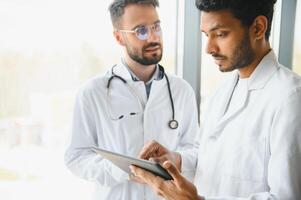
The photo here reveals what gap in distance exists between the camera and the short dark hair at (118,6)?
5.08 ft

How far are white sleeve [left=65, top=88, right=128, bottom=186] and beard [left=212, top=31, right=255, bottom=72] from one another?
0.68 m

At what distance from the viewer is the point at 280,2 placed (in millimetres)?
2203

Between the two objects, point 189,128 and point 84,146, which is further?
point 189,128

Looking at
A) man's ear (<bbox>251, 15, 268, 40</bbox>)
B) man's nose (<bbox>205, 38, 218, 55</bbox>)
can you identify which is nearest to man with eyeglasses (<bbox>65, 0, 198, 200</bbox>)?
man's nose (<bbox>205, 38, 218, 55</bbox>)

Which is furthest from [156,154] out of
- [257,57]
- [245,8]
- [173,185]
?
[245,8]

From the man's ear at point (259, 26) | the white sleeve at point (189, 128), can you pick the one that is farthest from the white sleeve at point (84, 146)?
the man's ear at point (259, 26)

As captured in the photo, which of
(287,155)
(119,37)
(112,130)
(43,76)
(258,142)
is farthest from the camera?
(43,76)

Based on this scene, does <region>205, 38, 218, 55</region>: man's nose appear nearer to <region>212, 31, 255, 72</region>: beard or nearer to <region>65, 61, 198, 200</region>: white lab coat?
<region>212, 31, 255, 72</region>: beard

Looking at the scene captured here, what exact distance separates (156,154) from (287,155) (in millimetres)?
576

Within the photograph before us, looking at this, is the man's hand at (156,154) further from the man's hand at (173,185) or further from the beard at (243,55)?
the beard at (243,55)

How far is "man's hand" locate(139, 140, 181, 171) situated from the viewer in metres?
1.32

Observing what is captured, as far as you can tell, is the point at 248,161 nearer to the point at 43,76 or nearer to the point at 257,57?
the point at 257,57

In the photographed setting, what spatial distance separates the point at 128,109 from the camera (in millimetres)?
1518

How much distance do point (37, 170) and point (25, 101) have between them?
41 cm
